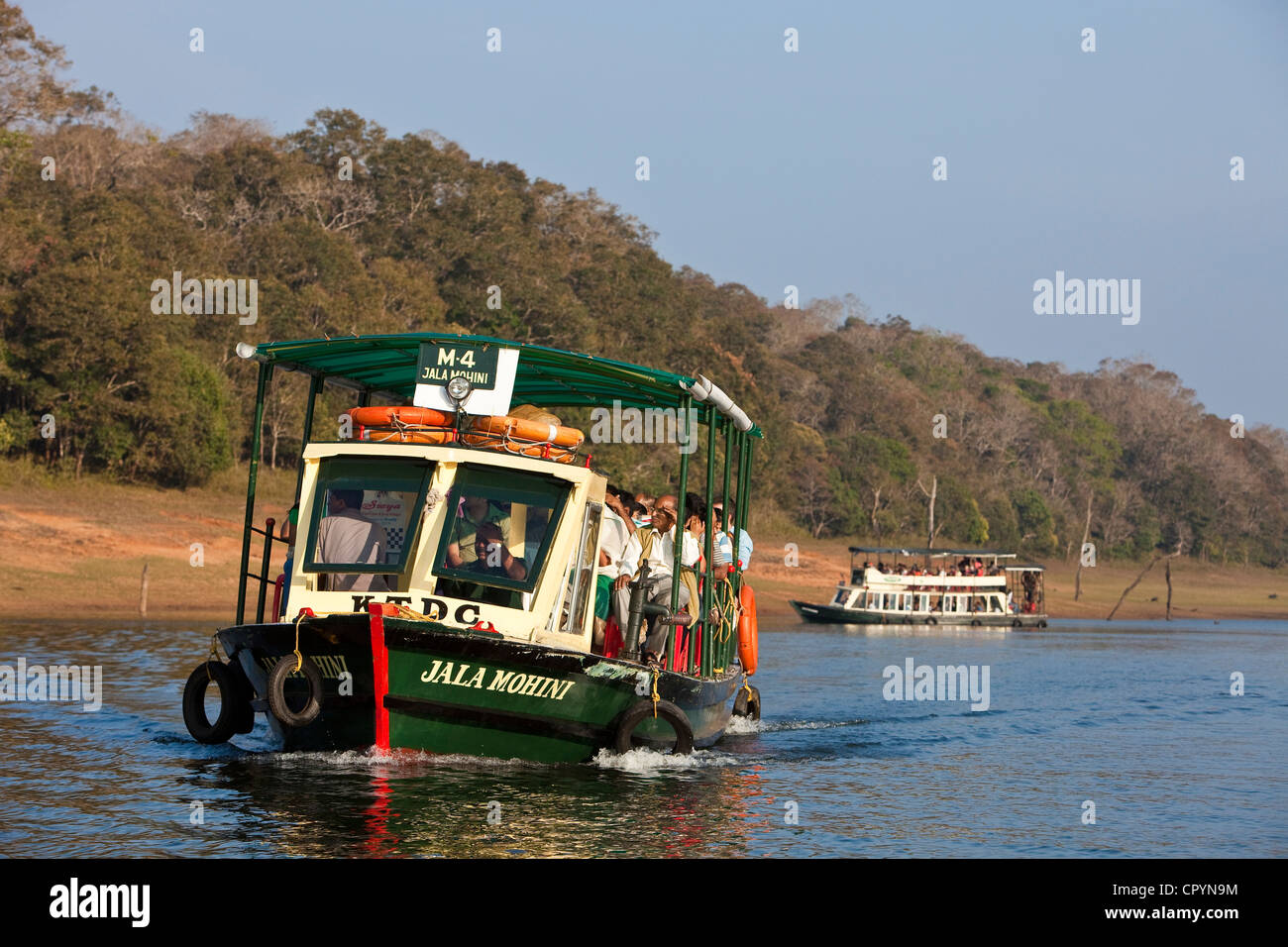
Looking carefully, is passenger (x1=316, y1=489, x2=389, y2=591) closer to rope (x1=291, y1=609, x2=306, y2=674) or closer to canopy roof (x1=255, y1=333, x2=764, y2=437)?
rope (x1=291, y1=609, x2=306, y2=674)

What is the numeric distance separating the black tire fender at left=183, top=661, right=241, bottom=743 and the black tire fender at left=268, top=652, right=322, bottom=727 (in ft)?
5.87

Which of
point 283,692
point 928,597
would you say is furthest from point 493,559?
point 928,597

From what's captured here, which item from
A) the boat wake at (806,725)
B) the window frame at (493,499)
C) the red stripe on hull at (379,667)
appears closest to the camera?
the red stripe on hull at (379,667)

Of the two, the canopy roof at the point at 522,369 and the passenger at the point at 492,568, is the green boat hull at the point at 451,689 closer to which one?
the passenger at the point at 492,568

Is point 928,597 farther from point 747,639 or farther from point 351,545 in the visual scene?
point 351,545

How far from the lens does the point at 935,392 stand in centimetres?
12394

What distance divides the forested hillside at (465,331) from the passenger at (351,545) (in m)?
37.0

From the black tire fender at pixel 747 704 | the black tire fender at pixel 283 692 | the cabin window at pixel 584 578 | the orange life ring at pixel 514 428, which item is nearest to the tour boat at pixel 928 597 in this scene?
the black tire fender at pixel 747 704

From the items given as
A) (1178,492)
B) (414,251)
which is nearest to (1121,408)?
(1178,492)

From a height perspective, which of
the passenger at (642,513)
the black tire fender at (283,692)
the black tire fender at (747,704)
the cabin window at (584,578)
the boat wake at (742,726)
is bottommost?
the boat wake at (742,726)

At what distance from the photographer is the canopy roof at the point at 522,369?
585 inches

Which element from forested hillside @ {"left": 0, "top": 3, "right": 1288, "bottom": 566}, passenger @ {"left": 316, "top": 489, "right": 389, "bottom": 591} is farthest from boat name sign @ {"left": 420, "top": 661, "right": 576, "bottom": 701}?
forested hillside @ {"left": 0, "top": 3, "right": 1288, "bottom": 566}

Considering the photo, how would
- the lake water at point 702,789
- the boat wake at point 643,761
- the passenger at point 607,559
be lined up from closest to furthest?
the lake water at point 702,789
the boat wake at point 643,761
the passenger at point 607,559

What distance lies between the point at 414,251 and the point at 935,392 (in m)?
57.7
